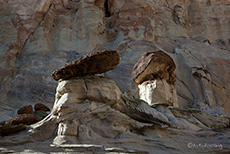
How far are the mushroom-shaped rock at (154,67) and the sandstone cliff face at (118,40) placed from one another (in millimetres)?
6147

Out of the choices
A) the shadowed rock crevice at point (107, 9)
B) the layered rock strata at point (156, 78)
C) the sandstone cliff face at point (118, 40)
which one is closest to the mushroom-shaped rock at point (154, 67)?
the layered rock strata at point (156, 78)

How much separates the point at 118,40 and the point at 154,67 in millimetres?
11598

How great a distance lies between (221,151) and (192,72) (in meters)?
12.9

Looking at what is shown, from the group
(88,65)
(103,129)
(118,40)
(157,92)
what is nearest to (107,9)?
(118,40)

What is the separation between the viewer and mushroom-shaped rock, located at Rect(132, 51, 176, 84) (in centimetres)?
831

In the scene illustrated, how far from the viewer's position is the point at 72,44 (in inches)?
745

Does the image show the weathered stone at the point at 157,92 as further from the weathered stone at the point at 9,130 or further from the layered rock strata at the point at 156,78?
the weathered stone at the point at 9,130

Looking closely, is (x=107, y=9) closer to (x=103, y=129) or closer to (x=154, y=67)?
(x=154, y=67)

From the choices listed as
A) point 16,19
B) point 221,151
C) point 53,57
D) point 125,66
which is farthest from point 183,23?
point 221,151

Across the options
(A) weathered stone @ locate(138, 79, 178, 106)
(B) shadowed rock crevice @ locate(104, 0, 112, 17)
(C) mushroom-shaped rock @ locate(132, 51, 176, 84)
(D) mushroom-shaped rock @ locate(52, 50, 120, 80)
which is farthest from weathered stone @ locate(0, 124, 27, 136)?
(B) shadowed rock crevice @ locate(104, 0, 112, 17)

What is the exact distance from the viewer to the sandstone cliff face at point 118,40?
15742 mm

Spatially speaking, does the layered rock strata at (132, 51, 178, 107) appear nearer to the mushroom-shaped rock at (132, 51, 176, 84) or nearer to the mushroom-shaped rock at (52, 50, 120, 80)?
the mushroom-shaped rock at (132, 51, 176, 84)

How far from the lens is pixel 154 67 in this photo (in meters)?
8.34

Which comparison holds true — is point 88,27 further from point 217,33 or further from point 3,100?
point 217,33
